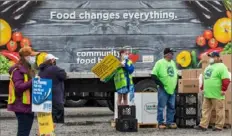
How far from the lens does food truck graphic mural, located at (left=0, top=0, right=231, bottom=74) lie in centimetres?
1642

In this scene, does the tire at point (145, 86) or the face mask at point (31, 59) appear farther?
the tire at point (145, 86)

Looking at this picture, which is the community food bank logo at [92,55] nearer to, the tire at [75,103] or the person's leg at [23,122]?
the tire at [75,103]

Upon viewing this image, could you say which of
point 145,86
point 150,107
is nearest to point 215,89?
point 150,107

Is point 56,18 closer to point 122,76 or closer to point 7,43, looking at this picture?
point 7,43

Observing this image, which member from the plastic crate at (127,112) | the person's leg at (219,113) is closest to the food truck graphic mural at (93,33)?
the plastic crate at (127,112)

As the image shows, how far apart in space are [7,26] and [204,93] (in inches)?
224

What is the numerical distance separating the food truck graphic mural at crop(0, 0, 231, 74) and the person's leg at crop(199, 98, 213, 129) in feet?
12.4

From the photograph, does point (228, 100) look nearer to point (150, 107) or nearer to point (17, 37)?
point (150, 107)

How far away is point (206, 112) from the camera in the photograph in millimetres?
13242

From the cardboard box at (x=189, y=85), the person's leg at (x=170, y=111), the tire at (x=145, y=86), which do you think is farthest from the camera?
the tire at (x=145, y=86)

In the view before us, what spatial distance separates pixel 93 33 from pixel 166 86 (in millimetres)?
3827

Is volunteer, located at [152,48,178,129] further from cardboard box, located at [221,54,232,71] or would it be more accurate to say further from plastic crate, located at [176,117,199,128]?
cardboard box, located at [221,54,232,71]

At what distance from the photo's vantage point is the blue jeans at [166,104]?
44.4 feet

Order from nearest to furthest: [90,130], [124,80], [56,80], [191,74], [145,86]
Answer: [56,80] → [90,130] → [124,80] → [191,74] → [145,86]
